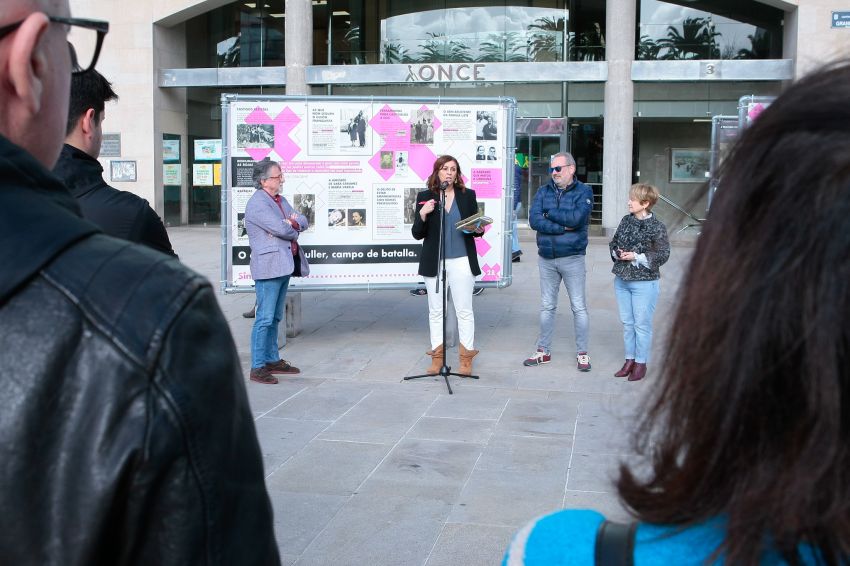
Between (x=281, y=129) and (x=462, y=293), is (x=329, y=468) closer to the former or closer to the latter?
(x=462, y=293)

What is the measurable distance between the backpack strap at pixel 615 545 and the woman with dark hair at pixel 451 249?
6973 mm

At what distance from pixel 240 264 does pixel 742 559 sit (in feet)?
27.6

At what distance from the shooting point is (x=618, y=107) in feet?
73.5

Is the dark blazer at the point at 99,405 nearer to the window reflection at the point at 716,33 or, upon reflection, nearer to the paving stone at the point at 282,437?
the paving stone at the point at 282,437

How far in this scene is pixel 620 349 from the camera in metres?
9.38

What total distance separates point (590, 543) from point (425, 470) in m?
4.55

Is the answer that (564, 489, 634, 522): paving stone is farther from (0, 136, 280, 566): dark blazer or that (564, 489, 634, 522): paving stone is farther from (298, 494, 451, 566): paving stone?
(0, 136, 280, 566): dark blazer

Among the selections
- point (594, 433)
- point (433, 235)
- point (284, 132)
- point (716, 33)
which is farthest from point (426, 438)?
point (716, 33)

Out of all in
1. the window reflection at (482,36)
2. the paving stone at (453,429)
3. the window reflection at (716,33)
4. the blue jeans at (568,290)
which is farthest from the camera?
the window reflection at (482,36)

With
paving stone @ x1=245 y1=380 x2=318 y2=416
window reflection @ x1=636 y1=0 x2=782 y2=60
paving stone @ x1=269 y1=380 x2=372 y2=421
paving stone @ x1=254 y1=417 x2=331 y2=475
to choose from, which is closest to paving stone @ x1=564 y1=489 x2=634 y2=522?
paving stone @ x1=254 y1=417 x2=331 y2=475

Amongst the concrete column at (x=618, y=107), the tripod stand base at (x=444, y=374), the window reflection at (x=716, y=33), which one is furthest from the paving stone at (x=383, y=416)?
the window reflection at (x=716, y=33)

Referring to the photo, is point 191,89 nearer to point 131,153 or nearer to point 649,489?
point 131,153

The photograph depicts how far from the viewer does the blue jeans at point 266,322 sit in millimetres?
8000

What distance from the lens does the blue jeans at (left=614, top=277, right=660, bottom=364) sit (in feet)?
26.1
